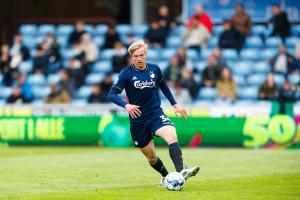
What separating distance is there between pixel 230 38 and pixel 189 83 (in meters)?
2.95

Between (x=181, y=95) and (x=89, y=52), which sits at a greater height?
(x=89, y=52)

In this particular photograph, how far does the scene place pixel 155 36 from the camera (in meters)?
28.3

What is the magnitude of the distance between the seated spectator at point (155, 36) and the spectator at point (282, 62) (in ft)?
13.6

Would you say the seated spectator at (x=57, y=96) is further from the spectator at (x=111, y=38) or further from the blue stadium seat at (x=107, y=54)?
the spectator at (x=111, y=38)

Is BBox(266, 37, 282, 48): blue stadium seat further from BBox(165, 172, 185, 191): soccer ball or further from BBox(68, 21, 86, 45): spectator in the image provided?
BBox(165, 172, 185, 191): soccer ball

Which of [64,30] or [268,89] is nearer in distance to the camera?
[268,89]

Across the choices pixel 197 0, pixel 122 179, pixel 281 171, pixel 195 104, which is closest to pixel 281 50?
pixel 195 104

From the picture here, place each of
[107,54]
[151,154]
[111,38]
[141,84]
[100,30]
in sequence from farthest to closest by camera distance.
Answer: [100,30] → [107,54] → [111,38] → [151,154] → [141,84]

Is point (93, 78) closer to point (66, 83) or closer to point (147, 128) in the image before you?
point (66, 83)

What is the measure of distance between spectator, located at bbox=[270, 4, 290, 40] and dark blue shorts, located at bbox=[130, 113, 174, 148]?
14958 millimetres

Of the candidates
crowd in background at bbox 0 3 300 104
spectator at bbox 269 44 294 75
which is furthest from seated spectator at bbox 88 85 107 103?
spectator at bbox 269 44 294 75

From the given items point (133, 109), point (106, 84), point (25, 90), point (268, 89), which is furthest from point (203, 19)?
point (133, 109)

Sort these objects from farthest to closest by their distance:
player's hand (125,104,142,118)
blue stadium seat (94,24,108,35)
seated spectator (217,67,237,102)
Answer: blue stadium seat (94,24,108,35), seated spectator (217,67,237,102), player's hand (125,104,142,118)

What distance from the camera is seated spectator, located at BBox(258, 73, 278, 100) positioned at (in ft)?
79.8
